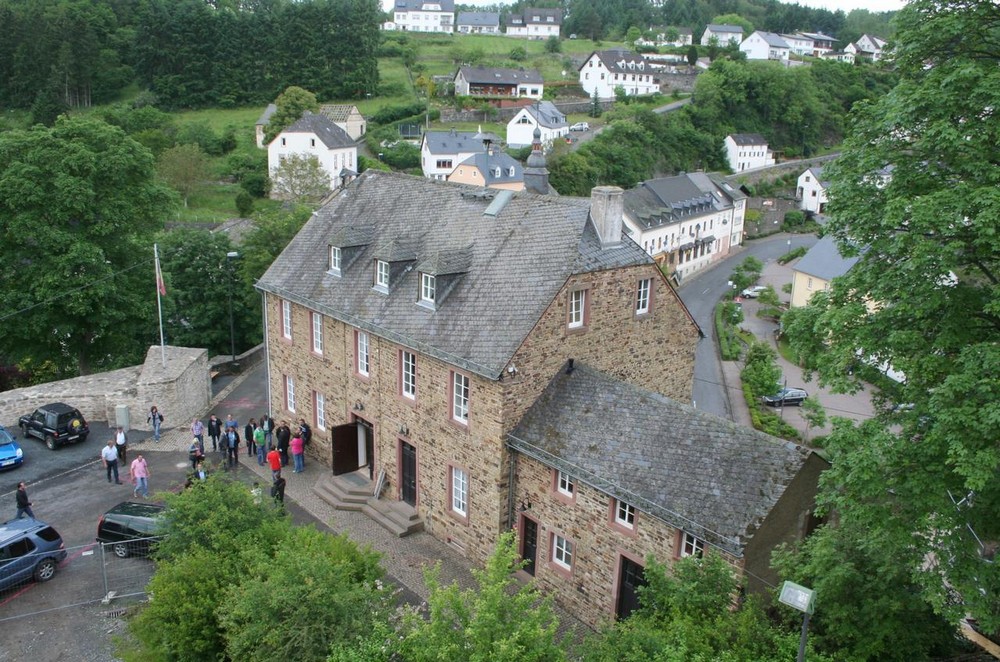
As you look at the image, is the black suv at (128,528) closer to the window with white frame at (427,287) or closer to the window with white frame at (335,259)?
the window with white frame at (427,287)

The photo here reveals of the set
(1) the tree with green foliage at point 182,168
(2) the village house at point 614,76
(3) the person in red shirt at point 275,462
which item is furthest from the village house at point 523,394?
(2) the village house at point 614,76

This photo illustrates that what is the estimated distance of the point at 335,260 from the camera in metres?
25.4

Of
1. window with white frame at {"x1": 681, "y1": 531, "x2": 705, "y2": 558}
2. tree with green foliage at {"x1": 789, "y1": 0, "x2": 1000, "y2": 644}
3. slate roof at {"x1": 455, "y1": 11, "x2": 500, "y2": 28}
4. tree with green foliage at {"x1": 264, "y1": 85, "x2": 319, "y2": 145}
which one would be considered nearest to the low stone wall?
window with white frame at {"x1": 681, "y1": 531, "x2": 705, "y2": 558}

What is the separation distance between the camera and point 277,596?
13070 mm

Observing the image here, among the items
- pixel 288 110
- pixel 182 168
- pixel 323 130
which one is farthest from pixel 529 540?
pixel 288 110

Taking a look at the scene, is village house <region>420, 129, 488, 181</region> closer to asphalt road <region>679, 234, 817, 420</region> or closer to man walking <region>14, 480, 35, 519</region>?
asphalt road <region>679, 234, 817, 420</region>

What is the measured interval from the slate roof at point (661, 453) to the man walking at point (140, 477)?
11499mm

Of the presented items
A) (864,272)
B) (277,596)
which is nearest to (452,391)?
(277,596)

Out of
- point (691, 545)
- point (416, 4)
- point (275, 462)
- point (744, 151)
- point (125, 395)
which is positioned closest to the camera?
point (691, 545)

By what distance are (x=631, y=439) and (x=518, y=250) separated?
6.18 m

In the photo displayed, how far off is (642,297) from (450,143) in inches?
2589

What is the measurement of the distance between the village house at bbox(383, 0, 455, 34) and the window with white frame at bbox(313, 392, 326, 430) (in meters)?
153

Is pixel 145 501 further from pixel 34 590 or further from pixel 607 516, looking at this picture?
pixel 607 516

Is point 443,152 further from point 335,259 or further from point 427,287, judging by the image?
point 427,287
